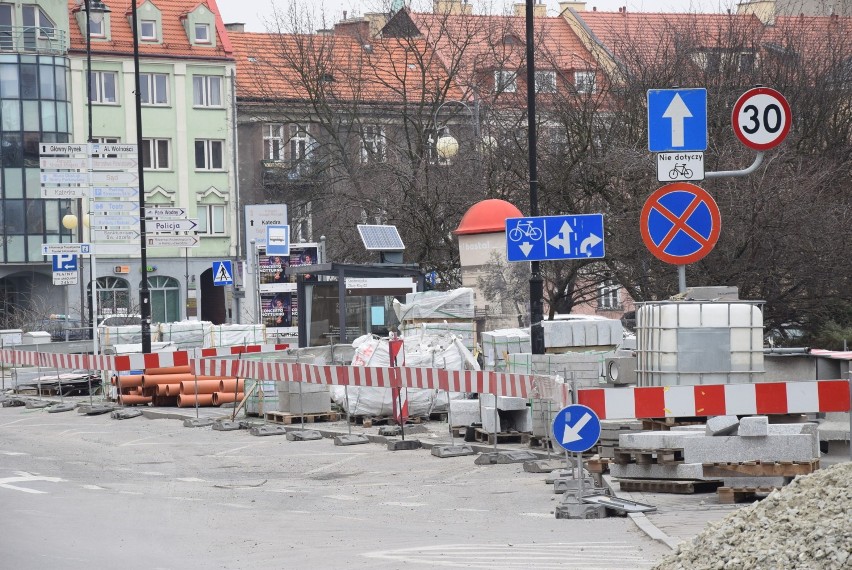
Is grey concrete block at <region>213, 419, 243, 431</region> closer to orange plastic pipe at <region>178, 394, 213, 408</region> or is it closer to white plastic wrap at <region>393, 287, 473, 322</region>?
orange plastic pipe at <region>178, 394, 213, 408</region>

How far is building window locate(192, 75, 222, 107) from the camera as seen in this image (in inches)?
2820

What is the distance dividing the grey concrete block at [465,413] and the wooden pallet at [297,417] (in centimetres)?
452

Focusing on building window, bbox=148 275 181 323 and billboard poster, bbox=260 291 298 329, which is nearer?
billboard poster, bbox=260 291 298 329

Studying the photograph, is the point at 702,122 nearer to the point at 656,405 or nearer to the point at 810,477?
the point at 656,405

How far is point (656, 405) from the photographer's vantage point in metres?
14.0

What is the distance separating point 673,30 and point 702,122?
25.6m

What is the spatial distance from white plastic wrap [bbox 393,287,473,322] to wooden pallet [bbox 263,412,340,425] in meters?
4.69

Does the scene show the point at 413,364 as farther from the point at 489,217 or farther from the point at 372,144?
the point at 372,144

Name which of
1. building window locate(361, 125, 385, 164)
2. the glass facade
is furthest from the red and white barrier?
the glass facade

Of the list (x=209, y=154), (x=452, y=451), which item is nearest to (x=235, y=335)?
(x=452, y=451)

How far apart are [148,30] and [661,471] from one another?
61525 millimetres

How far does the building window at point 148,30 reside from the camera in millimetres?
71062

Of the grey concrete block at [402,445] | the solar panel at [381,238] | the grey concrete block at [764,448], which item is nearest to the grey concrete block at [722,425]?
the grey concrete block at [764,448]

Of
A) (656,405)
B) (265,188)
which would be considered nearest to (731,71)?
(656,405)
